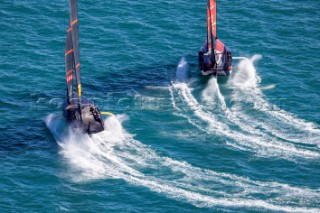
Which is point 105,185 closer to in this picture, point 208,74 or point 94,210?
point 94,210

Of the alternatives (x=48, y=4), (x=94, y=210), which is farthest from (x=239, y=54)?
(x=94, y=210)

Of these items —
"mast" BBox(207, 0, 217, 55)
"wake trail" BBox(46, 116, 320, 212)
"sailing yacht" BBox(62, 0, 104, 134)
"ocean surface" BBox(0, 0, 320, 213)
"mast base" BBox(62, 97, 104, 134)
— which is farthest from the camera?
"mast" BBox(207, 0, 217, 55)

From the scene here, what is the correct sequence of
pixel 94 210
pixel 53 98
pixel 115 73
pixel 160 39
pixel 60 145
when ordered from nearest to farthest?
pixel 94 210
pixel 60 145
pixel 53 98
pixel 115 73
pixel 160 39

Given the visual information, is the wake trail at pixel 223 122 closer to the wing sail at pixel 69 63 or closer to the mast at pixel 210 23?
the mast at pixel 210 23

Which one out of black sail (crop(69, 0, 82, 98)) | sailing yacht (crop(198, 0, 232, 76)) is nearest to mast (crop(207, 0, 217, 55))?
sailing yacht (crop(198, 0, 232, 76))

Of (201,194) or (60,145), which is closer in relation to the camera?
(201,194)

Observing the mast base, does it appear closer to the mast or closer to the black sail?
the black sail

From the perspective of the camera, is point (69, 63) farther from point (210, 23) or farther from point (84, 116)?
point (210, 23)

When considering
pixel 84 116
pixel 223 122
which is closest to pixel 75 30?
pixel 84 116
